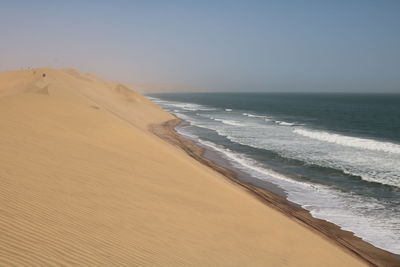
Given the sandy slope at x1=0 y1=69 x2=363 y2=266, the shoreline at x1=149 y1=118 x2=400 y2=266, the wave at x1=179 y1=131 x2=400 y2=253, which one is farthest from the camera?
the wave at x1=179 y1=131 x2=400 y2=253

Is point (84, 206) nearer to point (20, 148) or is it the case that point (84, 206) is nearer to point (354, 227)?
point (20, 148)

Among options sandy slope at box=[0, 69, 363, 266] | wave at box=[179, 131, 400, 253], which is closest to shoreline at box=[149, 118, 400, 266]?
wave at box=[179, 131, 400, 253]

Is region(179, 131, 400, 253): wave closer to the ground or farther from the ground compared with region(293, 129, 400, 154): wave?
closer to the ground

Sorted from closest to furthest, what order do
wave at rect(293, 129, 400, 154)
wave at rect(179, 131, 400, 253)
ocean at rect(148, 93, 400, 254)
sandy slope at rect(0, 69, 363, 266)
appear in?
sandy slope at rect(0, 69, 363, 266)
wave at rect(179, 131, 400, 253)
ocean at rect(148, 93, 400, 254)
wave at rect(293, 129, 400, 154)

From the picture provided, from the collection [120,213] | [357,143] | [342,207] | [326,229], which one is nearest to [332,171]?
[342,207]

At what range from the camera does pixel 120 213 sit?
746 centimetres

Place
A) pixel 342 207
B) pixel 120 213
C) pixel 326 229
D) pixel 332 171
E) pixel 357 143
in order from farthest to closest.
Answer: pixel 357 143
pixel 332 171
pixel 342 207
pixel 326 229
pixel 120 213

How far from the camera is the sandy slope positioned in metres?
5.77

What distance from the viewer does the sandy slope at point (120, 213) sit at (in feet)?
18.9

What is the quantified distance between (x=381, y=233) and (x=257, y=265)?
638cm

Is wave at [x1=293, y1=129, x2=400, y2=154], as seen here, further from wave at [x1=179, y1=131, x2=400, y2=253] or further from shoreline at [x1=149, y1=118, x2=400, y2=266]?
shoreline at [x1=149, y1=118, x2=400, y2=266]

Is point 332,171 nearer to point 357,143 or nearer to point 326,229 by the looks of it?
point 326,229

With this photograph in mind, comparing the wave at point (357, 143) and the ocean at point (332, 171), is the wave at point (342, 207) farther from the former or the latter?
the wave at point (357, 143)

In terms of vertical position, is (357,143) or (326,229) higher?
(357,143)
